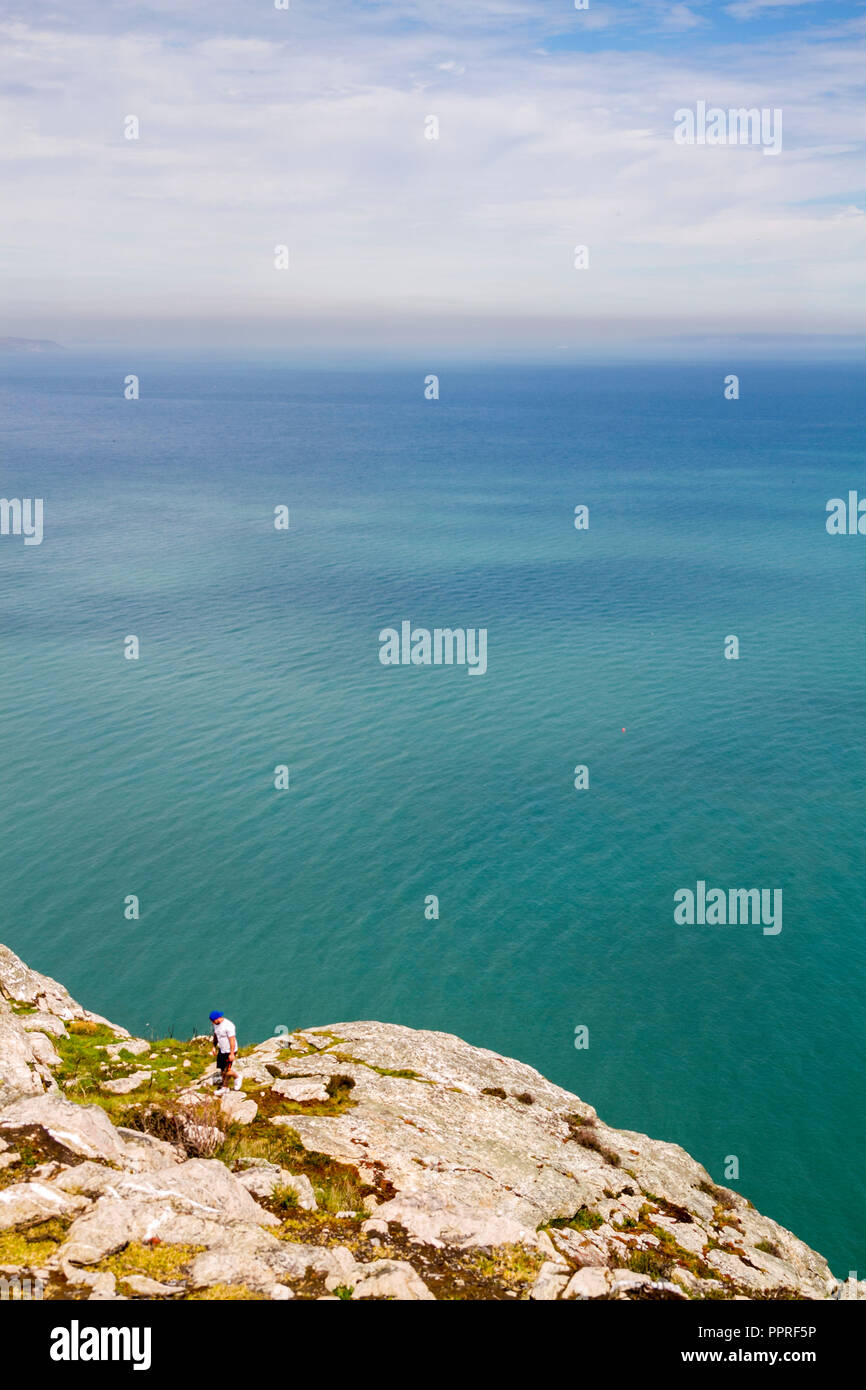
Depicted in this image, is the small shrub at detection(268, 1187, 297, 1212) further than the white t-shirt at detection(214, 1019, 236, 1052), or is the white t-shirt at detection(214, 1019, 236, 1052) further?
the white t-shirt at detection(214, 1019, 236, 1052)

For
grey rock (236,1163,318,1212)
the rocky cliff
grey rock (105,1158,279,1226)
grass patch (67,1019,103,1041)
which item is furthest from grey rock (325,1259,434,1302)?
grass patch (67,1019,103,1041)

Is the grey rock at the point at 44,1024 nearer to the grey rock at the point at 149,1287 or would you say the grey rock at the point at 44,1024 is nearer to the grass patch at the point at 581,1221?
the grey rock at the point at 149,1287

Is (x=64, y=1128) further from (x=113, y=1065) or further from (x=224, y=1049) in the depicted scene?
(x=113, y=1065)

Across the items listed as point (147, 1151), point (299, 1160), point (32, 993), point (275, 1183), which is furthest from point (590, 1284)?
point (32, 993)

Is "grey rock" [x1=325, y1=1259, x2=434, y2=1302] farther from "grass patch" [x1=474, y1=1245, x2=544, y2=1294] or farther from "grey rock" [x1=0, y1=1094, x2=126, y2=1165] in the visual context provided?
"grey rock" [x1=0, y1=1094, x2=126, y2=1165]

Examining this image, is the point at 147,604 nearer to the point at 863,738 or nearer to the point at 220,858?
the point at 220,858
